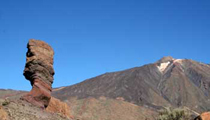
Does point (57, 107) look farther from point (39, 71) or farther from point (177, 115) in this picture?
point (177, 115)

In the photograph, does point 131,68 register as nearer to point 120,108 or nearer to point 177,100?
point 177,100

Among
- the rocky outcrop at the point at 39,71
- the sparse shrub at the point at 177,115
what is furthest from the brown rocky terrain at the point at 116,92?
the sparse shrub at the point at 177,115

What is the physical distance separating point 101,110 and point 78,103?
27.4 ft

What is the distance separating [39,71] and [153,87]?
96019mm

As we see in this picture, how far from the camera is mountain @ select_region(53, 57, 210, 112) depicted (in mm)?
99200

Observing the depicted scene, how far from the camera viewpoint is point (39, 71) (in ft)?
69.9

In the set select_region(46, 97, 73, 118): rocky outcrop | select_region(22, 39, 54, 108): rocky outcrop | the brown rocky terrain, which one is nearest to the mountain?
the brown rocky terrain

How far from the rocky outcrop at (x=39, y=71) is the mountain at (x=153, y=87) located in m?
68.4

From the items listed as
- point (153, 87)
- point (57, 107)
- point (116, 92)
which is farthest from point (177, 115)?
point (153, 87)

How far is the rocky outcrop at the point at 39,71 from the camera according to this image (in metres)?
20.5

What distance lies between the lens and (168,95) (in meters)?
110

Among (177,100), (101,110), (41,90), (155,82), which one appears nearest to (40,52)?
(41,90)

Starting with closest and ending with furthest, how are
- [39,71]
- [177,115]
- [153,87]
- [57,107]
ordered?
[39,71]
[57,107]
[177,115]
[153,87]

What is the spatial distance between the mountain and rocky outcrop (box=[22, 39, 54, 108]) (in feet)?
224
